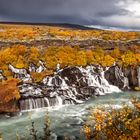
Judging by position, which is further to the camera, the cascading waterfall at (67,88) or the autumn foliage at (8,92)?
the cascading waterfall at (67,88)

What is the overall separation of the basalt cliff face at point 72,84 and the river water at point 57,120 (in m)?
1.39

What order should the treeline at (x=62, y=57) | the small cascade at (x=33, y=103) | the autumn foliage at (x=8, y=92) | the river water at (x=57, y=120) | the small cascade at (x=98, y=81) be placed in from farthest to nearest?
the treeline at (x=62, y=57) < the small cascade at (x=98, y=81) < the autumn foliage at (x=8, y=92) < the small cascade at (x=33, y=103) < the river water at (x=57, y=120)

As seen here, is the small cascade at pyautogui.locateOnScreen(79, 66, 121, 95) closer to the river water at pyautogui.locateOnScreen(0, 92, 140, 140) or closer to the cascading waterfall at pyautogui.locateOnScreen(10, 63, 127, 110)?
the cascading waterfall at pyautogui.locateOnScreen(10, 63, 127, 110)

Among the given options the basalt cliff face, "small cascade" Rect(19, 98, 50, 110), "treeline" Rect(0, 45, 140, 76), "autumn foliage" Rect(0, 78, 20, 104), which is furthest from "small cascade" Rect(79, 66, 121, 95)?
"autumn foliage" Rect(0, 78, 20, 104)

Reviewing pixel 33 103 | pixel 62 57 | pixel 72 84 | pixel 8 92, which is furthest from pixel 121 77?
pixel 8 92

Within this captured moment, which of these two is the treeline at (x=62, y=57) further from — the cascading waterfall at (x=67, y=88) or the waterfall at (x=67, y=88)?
the waterfall at (x=67, y=88)

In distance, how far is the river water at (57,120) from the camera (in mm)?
26547

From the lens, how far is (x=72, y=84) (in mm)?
42906

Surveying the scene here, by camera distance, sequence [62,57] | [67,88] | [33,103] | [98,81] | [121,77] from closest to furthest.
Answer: [33,103]
[67,88]
[98,81]
[121,77]
[62,57]

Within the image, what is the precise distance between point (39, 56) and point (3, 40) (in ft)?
43.0

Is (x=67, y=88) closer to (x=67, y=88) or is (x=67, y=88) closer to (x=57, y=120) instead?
(x=67, y=88)

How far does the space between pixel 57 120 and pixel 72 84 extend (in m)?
13.0

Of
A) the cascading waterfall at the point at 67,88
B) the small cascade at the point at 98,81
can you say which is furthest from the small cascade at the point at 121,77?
the small cascade at the point at 98,81

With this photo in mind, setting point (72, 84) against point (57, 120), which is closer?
point (57, 120)
